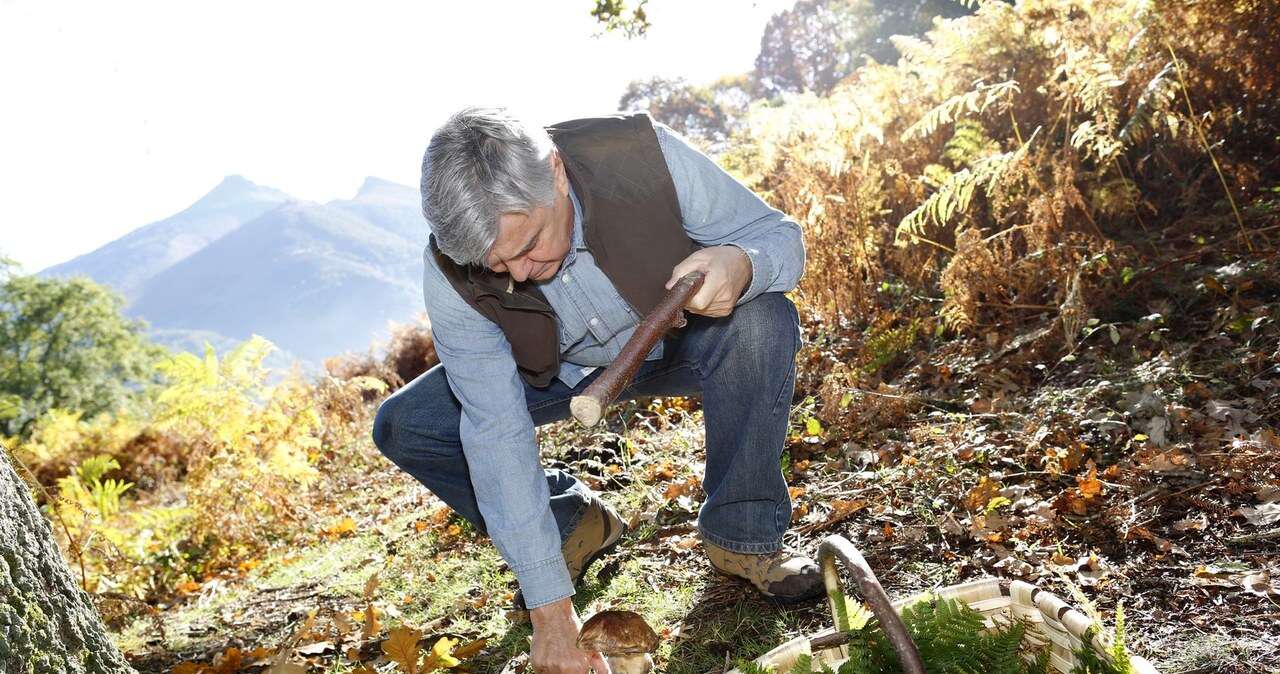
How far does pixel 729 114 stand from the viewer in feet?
100

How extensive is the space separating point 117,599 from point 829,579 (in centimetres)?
332

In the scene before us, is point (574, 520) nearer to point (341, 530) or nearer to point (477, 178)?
point (477, 178)

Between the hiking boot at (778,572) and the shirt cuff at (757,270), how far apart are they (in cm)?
82

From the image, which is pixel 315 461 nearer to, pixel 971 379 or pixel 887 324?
pixel 887 324

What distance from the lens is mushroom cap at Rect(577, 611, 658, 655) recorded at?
1.54m

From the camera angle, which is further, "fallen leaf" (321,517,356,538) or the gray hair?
"fallen leaf" (321,517,356,538)

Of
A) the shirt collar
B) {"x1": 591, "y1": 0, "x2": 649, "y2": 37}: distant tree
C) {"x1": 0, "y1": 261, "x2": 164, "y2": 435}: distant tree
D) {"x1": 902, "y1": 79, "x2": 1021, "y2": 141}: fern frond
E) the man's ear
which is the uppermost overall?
{"x1": 591, "y1": 0, "x2": 649, "y2": 37}: distant tree

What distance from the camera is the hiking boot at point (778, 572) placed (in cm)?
240

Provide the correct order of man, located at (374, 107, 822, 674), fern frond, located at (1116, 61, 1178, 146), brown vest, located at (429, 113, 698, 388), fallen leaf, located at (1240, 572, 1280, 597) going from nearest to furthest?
1. man, located at (374, 107, 822, 674)
2. fallen leaf, located at (1240, 572, 1280, 597)
3. brown vest, located at (429, 113, 698, 388)
4. fern frond, located at (1116, 61, 1178, 146)

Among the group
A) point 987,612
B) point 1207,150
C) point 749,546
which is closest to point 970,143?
point 1207,150

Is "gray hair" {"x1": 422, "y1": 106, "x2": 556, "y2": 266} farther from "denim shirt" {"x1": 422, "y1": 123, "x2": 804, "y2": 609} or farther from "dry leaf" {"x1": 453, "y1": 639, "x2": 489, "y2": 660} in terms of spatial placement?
"dry leaf" {"x1": 453, "y1": 639, "x2": 489, "y2": 660}

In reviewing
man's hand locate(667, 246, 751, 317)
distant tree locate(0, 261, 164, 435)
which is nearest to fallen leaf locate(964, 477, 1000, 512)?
man's hand locate(667, 246, 751, 317)

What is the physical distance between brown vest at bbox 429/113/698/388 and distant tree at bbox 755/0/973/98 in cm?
2842

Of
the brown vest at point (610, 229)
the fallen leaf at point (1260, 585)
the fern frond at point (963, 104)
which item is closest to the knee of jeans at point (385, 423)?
the brown vest at point (610, 229)
